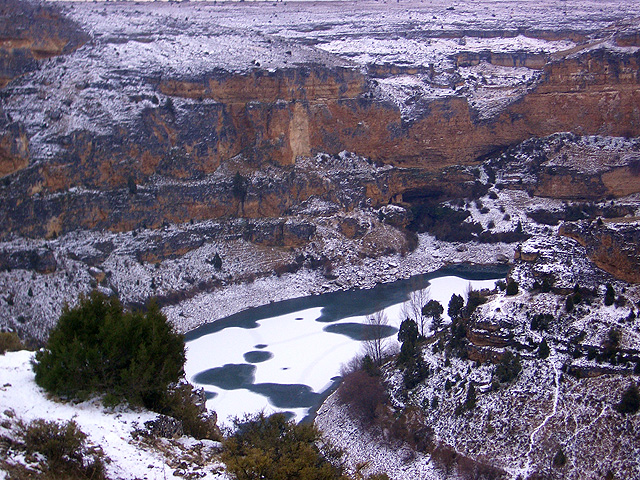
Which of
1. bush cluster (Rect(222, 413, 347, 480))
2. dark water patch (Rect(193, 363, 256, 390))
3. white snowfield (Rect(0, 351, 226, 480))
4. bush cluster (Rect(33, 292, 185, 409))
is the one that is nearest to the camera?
bush cluster (Rect(222, 413, 347, 480))

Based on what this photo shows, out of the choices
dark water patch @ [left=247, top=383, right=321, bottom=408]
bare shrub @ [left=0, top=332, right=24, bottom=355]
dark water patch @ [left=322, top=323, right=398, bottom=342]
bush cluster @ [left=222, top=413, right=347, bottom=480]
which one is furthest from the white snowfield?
dark water patch @ [left=322, top=323, right=398, bottom=342]

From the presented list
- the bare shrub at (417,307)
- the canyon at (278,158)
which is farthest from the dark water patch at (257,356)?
the bare shrub at (417,307)

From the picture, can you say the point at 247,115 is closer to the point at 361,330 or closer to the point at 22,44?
the point at 22,44

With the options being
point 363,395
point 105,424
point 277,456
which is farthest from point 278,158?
point 277,456

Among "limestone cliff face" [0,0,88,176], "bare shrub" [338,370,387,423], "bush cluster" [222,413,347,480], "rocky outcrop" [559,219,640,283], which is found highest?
"limestone cliff face" [0,0,88,176]

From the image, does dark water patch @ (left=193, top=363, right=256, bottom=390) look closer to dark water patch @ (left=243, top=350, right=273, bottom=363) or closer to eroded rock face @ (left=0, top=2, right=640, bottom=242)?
dark water patch @ (left=243, top=350, right=273, bottom=363)

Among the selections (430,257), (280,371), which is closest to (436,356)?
(280,371)

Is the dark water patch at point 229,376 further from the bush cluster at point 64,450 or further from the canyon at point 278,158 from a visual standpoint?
the bush cluster at point 64,450
